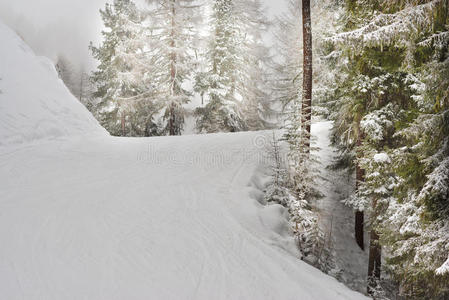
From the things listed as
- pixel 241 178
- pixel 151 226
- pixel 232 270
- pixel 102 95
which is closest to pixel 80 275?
pixel 151 226

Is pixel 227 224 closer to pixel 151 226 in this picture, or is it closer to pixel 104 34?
pixel 151 226

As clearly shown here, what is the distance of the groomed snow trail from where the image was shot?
9.13 metres

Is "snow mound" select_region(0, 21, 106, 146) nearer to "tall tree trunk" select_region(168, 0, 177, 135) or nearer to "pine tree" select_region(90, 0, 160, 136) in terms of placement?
"pine tree" select_region(90, 0, 160, 136)

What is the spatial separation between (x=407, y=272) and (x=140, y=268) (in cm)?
518

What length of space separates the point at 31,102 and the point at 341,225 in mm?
14679

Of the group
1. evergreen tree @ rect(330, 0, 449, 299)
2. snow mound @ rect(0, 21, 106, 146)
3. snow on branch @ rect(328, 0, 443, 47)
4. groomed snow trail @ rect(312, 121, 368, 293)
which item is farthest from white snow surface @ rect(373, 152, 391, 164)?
snow mound @ rect(0, 21, 106, 146)

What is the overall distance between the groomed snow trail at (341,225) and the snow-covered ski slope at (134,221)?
3449 millimetres

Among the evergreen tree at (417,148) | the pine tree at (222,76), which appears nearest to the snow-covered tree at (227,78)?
the pine tree at (222,76)

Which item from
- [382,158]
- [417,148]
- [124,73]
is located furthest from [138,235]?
[124,73]

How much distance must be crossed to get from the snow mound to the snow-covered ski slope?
0.25 feet

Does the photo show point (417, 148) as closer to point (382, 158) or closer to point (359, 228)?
point (382, 158)

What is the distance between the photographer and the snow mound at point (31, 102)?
9734 millimetres

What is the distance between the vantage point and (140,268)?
4074 mm

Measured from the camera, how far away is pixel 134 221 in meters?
5.62
